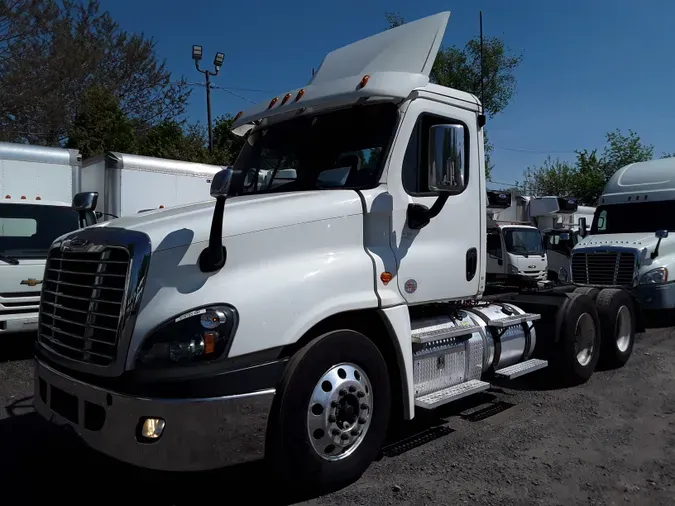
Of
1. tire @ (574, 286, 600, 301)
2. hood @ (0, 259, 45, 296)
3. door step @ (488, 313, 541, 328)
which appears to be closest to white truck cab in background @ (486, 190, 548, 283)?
tire @ (574, 286, 600, 301)

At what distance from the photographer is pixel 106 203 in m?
11.8

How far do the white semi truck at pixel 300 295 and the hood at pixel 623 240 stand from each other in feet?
21.4

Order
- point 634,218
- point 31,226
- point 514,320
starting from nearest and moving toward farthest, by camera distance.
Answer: point 514,320 → point 31,226 → point 634,218

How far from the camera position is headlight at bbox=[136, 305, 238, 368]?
3301mm

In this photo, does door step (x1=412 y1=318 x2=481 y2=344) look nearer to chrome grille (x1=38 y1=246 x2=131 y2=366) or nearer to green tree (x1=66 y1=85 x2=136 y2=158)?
chrome grille (x1=38 y1=246 x2=131 y2=366)

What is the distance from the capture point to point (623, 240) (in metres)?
11.2

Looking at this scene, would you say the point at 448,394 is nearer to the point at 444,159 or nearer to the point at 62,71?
the point at 444,159

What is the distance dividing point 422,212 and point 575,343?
3.17 m

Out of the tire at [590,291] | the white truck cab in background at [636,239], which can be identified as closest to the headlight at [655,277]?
the white truck cab in background at [636,239]


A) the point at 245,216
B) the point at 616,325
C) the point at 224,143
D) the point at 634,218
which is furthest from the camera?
the point at 224,143

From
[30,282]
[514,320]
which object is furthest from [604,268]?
[30,282]

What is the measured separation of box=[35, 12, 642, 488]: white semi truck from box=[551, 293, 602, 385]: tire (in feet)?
4.18

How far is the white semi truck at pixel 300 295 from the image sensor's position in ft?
10.9

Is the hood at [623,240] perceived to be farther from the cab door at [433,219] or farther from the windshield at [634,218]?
the cab door at [433,219]
